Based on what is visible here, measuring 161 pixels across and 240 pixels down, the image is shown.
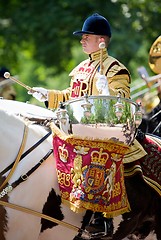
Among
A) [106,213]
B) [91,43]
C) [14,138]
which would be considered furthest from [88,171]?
[91,43]

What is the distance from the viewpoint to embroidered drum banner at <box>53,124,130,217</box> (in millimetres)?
7270

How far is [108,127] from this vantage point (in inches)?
284

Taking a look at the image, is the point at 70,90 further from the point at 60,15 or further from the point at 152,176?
the point at 60,15

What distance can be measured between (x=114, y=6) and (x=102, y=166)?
1658 cm

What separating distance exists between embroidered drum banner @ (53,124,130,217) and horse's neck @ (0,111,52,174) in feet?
0.60

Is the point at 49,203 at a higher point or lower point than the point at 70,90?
lower

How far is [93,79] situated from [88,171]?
887 millimetres

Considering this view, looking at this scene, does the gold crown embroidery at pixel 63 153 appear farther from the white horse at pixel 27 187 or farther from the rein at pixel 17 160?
the rein at pixel 17 160

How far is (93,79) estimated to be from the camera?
25.5 feet

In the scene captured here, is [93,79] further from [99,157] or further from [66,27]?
[66,27]

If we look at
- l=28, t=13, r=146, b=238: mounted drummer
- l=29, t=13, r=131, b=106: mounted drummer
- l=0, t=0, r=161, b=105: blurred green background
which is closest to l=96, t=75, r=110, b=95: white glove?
l=28, t=13, r=146, b=238: mounted drummer

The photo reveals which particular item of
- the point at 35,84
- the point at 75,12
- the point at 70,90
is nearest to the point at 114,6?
the point at 75,12

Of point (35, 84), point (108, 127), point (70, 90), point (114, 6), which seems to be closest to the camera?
point (108, 127)

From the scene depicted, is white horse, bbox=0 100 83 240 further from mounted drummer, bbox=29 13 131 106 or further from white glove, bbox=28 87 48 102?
mounted drummer, bbox=29 13 131 106
